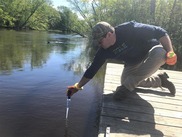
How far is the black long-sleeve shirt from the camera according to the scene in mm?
3799

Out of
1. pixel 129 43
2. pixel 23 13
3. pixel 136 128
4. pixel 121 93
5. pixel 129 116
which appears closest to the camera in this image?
pixel 136 128

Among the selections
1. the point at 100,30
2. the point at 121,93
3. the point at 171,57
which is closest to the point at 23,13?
the point at 121,93

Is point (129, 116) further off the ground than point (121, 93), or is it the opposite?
point (121, 93)

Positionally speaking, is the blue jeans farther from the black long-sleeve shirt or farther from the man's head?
the man's head

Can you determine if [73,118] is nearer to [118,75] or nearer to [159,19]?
[118,75]

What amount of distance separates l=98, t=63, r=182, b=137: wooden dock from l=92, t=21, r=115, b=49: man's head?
937 millimetres

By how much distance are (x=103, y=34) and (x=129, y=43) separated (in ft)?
1.94

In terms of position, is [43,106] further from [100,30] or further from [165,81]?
[100,30]

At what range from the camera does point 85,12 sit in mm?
29766

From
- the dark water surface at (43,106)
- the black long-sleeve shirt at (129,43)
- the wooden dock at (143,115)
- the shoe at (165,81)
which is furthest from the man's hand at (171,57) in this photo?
the dark water surface at (43,106)

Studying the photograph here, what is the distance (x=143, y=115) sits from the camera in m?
3.71

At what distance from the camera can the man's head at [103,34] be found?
11.6 ft

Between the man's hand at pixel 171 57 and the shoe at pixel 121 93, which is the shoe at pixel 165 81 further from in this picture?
the man's hand at pixel 171 57

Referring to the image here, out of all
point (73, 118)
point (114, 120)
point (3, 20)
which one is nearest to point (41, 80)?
point (73, 118)
